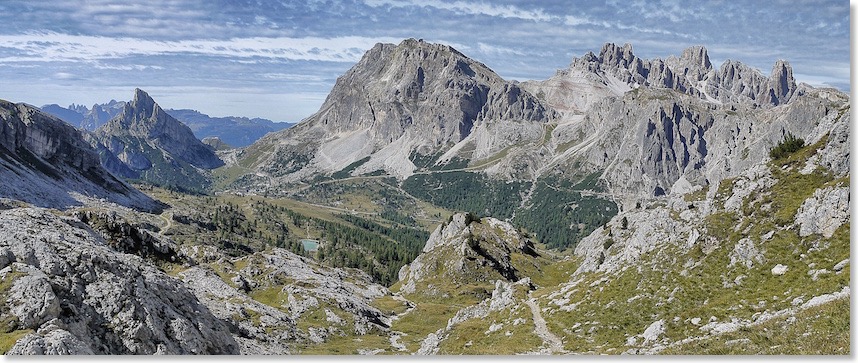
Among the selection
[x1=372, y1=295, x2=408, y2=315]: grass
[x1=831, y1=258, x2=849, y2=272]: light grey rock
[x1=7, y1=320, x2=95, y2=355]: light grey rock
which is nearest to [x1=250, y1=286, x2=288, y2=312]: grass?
[x1=372, y1=295, x2=408, y2=315]: grass

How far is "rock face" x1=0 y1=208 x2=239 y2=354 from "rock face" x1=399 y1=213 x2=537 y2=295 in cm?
8963

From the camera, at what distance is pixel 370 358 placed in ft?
92.3

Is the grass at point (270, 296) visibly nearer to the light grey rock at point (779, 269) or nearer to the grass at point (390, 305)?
the grass at point (390, 305)

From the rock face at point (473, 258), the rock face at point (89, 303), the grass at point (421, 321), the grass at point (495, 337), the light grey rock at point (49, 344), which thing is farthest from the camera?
the rock face at point (473, 258)

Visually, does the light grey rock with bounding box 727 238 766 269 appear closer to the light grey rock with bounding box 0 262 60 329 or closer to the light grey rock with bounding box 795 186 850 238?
the light grey rock with bounding box 795 186 850 238

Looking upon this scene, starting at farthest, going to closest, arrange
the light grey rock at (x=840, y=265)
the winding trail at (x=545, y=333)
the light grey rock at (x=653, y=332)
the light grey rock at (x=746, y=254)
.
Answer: the winding trail at (x=545, y=333)
the light grey rock at (x=746, y=254)
the light grey rock at (x=653, y=332)
the light grey rock at (x=840, y=265)

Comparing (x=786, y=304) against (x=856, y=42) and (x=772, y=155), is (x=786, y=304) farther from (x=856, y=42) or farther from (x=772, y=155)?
(x=772, y=155)

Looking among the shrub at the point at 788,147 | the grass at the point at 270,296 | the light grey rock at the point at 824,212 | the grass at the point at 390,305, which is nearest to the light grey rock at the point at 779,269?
the light grey rock at the point at 824,212

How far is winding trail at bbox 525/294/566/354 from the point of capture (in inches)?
1833

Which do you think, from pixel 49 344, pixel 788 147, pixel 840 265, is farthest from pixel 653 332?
pixel 49 344

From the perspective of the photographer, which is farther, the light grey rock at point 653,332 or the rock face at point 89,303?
the light grey rock at point 653,332

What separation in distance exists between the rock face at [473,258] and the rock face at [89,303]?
8963 cm

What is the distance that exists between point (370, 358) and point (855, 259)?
29.3 metres

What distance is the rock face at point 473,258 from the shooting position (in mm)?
130500
